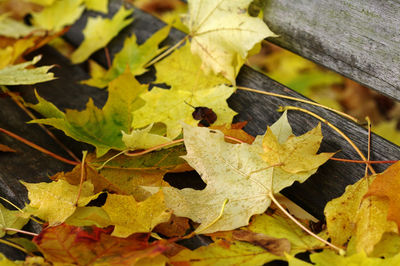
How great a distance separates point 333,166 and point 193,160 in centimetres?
32

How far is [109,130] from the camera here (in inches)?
42.1

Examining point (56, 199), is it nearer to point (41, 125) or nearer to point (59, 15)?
point (41, 125)

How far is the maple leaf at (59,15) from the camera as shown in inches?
65.3

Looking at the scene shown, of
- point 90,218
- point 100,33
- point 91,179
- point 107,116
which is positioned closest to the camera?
point 90,218

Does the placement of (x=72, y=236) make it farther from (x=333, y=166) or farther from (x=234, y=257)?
(x=333, y=166)

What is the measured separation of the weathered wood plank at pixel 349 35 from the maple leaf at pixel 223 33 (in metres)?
0.12

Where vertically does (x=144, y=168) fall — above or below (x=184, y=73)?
below

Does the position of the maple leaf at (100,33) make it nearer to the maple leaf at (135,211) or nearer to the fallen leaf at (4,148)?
the fallen leaf at (4,148)

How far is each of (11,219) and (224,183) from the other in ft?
1.43

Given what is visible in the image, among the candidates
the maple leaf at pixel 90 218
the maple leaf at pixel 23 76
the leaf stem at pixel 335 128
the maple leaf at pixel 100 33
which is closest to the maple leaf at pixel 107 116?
the maple leaf at pixel 23 76

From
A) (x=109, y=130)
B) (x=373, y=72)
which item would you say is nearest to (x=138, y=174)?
(x=109, y=130)

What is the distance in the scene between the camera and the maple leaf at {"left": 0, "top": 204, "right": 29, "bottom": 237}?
2.82 feet

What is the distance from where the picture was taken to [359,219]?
775mm

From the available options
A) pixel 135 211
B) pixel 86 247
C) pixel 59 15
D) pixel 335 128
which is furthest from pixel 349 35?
pixel 59 15
